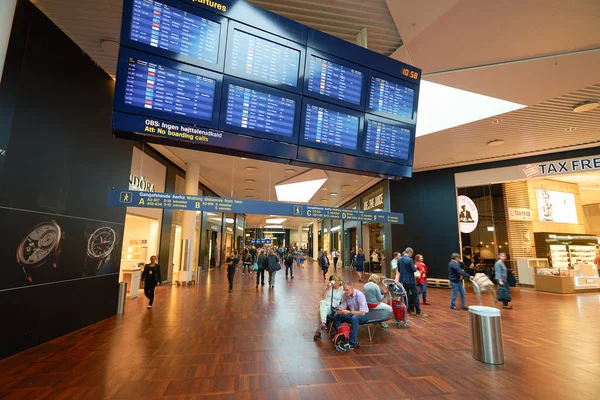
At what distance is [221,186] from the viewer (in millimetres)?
17031

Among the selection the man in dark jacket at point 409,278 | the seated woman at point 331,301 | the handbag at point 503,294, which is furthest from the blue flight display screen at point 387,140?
the handbag at point 503,294

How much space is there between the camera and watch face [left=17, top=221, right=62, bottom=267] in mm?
4297

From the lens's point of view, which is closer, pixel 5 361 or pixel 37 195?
pixel 5 361

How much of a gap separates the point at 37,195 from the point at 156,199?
1.81m

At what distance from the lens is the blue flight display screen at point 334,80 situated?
134 inches

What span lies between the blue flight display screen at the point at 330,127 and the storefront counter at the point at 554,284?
37.7 ft

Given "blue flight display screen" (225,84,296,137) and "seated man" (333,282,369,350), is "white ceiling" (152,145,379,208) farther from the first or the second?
"blue flight display screen" (225,84,296,137)

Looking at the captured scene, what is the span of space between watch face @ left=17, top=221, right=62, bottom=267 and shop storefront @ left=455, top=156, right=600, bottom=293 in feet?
42.3

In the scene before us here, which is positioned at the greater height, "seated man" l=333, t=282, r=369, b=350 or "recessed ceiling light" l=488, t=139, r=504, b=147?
"recessed ceiling light" l=488, t=139, r=504, b=147

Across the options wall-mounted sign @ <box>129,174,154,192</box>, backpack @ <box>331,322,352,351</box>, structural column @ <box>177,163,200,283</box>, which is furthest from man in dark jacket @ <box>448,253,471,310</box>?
structural column @ <box>177,163,200,283</box>

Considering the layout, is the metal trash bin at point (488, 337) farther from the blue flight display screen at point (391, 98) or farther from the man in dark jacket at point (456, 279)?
the man in dark jacket at point (456, 279)

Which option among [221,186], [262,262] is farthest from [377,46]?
[221,186]

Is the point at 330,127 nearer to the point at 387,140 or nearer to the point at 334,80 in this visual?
the point at 334,80

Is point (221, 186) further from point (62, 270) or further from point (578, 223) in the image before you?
point (578, 223)
